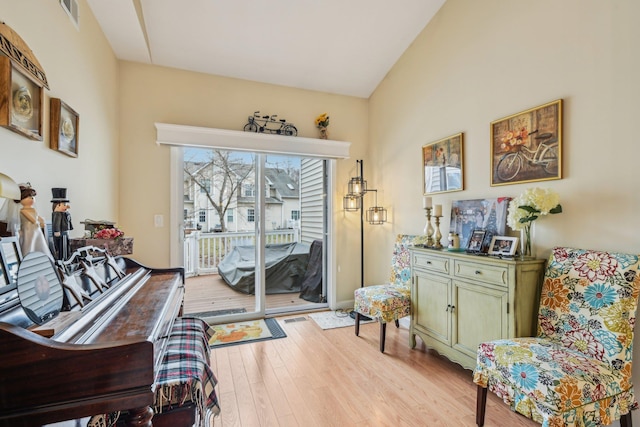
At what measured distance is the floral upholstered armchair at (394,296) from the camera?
2785mm

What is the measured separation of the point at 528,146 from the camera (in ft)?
7.16

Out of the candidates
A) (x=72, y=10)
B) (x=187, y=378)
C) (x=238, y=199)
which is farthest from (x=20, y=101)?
(x=238, y=199)

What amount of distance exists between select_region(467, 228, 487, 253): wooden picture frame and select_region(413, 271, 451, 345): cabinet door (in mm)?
329

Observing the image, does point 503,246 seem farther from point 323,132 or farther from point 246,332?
point 246,332

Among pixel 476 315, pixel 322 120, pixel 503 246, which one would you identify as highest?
pixel 322 120

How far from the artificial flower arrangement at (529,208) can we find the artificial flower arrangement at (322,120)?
7.92ft

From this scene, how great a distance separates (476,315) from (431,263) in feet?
1.84

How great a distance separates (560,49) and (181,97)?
3434mm

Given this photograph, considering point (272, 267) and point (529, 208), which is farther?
point (272, 267)

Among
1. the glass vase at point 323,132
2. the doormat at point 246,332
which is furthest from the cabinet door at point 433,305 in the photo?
the glass vase at point 323,132

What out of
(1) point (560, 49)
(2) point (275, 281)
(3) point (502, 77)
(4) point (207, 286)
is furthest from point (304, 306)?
(1) point (560, 49)

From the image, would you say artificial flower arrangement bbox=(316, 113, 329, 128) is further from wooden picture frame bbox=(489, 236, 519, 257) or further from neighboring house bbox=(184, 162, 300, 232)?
wooden picture frame bbox=(489, 236, 519, 257)

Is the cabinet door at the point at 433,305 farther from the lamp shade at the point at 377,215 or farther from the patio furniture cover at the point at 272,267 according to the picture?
the patio furniture cover at the point at 272,267

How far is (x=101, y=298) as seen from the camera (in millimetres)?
1335
